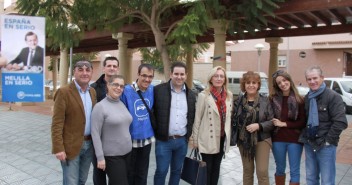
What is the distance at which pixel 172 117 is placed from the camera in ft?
12.8

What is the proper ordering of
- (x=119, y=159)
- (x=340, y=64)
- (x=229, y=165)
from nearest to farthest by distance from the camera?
(x=119, y=159)
(x=229, y=165)
(x=340, y=64)

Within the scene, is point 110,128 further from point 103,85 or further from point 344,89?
point 344,89

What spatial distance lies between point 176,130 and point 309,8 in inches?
199

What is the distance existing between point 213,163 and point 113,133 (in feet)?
4.33

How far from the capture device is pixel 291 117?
12.7ft

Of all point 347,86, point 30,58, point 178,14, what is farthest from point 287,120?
point 347,86

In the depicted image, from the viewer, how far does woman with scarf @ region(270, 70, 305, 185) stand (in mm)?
3879

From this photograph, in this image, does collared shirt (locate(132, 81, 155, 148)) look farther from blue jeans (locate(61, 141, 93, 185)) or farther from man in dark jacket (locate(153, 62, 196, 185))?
blue jeans (locate(61, 141, 93, 185))

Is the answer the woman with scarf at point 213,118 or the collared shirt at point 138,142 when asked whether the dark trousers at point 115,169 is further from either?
the woman with scarf at point 213,118

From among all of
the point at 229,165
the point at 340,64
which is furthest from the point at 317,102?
the point at 340,64

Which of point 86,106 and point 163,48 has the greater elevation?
point 163,48

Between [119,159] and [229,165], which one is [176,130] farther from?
[229,165]

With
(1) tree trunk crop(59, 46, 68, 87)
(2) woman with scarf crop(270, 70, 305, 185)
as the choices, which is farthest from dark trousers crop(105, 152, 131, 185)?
(1) tree trunk crop(59, 46, 68, 87)

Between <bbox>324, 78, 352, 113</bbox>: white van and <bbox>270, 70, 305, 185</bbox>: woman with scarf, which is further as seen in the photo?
<bbox>324, 78, 352, 113</bbox>: white van
